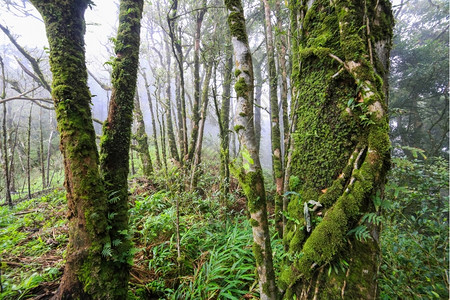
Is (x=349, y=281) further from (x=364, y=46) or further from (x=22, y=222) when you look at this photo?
(x=22, y=222)

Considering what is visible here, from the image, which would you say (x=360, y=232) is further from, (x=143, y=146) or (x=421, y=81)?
(x=421, y=81)

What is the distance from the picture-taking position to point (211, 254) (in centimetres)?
249

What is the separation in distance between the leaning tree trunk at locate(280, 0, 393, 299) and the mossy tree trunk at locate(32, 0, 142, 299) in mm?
1586

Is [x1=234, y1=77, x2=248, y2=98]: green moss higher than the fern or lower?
higher

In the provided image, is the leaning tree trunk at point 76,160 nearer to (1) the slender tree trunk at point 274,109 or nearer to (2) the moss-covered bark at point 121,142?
(2) the moss-covered bark at point 121,142

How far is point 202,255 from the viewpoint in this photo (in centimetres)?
257

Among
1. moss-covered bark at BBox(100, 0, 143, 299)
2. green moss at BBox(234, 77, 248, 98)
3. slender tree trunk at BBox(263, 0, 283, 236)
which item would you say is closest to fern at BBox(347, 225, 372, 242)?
green moss at BBox(234, 77, 248, 98)

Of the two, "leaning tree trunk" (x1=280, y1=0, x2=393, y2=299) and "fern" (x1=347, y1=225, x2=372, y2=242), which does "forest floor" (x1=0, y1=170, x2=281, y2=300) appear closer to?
"leaning tree trunk" (x1=280, y1=0, x2=393, y2=299)

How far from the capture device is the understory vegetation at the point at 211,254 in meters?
1.63

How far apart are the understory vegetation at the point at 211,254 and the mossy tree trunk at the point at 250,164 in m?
0.52

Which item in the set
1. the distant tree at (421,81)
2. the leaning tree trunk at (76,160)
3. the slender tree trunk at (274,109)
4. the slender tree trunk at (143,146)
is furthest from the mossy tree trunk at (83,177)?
the distant tree at (421,81)

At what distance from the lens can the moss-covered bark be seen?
6.03 ft

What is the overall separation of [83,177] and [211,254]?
1794 millimetres

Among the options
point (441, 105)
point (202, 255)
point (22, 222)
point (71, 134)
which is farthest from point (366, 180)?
point (441, 105)
